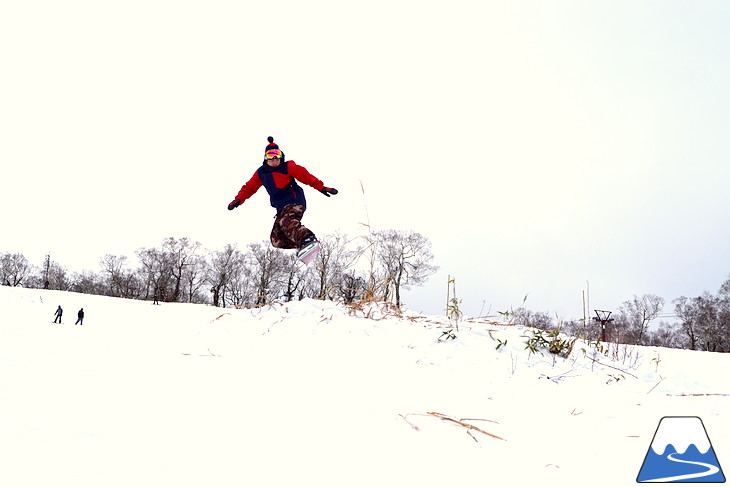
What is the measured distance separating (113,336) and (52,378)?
1105mm

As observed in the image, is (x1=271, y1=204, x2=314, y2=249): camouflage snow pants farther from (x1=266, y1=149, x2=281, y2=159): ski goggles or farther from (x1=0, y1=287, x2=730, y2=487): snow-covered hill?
(x1=0, y1=287, x2=730, y2=487): snow-covered hill

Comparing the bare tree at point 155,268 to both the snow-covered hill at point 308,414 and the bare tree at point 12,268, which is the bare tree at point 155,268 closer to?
the bare tree at point 12,268

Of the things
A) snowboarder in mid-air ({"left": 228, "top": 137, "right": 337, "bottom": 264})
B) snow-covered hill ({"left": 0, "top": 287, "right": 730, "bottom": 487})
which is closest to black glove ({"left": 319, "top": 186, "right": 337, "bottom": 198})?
snowboarder in mid-air ({"left": 228, "top": 137, "right": 337, "bottom": 264})

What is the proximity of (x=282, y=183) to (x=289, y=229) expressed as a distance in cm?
57

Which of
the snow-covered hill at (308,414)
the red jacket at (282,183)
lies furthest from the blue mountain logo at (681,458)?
the red jacket at (282,183)

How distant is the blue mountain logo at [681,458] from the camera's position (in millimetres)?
1275

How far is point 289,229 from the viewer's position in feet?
15.0

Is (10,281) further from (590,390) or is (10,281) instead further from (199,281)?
(590,390)

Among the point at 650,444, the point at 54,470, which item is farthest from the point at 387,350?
the point at 54,470

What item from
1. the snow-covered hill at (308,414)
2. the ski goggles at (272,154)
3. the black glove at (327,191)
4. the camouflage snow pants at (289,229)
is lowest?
the snow-covered hill at (308,414)

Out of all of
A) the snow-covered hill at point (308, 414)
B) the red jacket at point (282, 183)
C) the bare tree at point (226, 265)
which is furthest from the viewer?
the bare tree at point (226, 265)

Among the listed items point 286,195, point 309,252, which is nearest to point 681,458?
point 309,252

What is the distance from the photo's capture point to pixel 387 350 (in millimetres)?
2734

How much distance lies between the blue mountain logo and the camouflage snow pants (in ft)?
11.7
